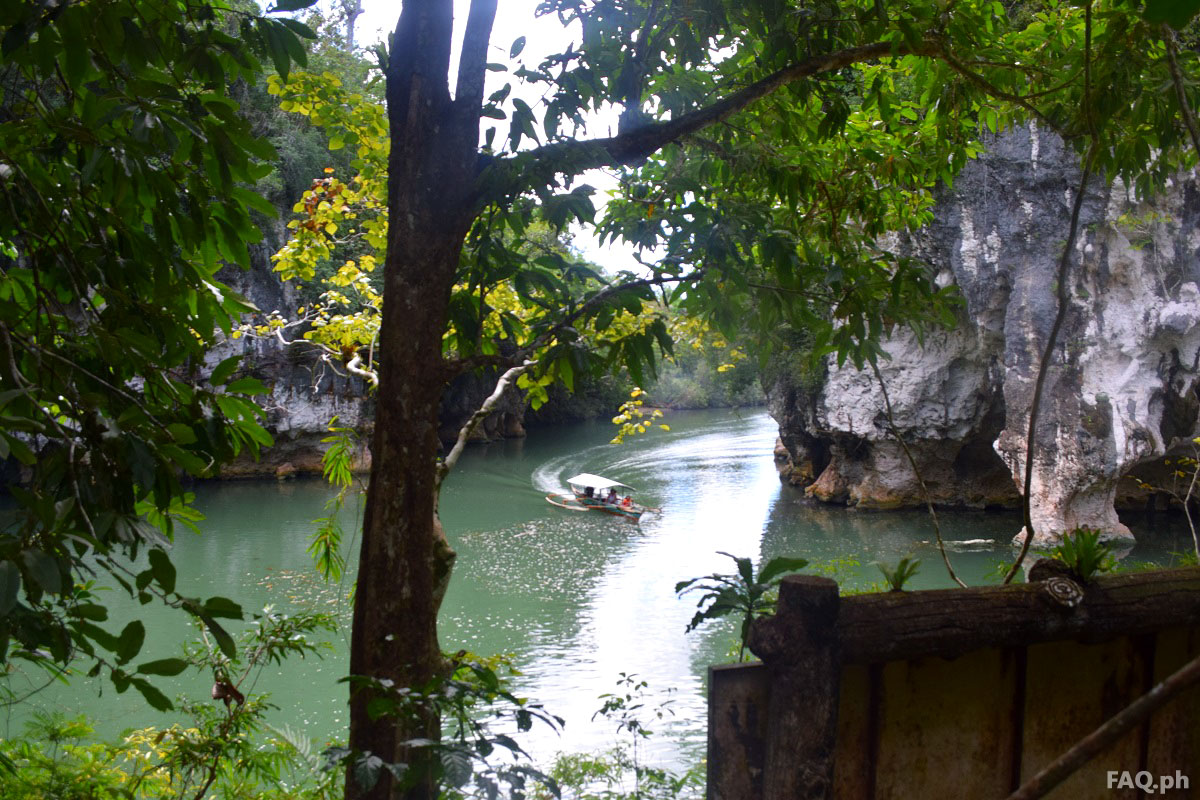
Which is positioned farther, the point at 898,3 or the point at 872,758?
the point at 898,3

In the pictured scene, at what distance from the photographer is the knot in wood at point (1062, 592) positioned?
1.56 meters

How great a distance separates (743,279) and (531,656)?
564cm

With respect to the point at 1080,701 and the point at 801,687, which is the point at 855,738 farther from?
the point at 1080,701

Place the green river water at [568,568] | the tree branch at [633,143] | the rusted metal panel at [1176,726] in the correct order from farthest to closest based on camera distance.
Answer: the green river water at [568,568], the tree branch at [633,143], the rusted metal panel at [1176,726]

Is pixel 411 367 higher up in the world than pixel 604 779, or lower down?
higher up

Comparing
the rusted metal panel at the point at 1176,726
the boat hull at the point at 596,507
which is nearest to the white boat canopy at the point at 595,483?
the boat hull at the point at 596,507

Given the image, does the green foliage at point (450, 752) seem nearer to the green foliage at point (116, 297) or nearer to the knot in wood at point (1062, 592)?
the green foliage at point (116, 297)

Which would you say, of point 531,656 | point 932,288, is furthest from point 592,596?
point 932,288

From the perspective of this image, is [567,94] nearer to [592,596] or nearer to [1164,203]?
[592,596]

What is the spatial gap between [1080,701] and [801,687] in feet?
2.15

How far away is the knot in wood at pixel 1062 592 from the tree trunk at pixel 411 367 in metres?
1.21

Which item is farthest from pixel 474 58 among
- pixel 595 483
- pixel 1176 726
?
pixel 595 483

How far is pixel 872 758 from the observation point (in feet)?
4.99

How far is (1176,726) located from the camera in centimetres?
174
